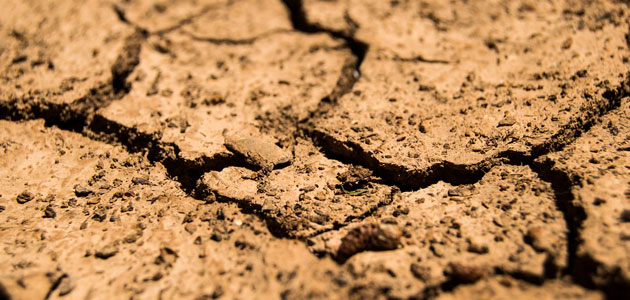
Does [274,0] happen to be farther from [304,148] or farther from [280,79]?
[304,148]

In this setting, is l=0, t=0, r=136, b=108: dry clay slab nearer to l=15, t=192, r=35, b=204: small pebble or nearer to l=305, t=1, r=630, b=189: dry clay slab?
l=15, t=192, r=35, b=204: small pebble

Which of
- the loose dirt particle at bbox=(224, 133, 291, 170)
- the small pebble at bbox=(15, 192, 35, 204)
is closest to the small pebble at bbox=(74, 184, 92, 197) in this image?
the small pebble at bbox=(15, 192, 35, 204)

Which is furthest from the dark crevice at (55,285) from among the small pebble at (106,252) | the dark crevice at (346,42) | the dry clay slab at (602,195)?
the dry clay slab at (602,195)

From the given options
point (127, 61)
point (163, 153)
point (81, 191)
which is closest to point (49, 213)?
point (81, 191)

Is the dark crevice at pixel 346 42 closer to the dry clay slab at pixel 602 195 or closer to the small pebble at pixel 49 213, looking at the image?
the dry clay slab at pixel 602 195

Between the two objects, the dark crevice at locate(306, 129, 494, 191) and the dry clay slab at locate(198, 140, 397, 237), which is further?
the dark crevice at locate(306, 129, 494, 191)

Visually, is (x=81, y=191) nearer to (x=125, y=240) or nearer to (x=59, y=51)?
(x=125, y=240)

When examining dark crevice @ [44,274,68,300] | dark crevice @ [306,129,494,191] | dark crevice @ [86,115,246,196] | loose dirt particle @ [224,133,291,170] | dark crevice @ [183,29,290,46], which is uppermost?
dark crevice @ [183,29,290,46]

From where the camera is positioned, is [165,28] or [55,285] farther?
[165,28]
